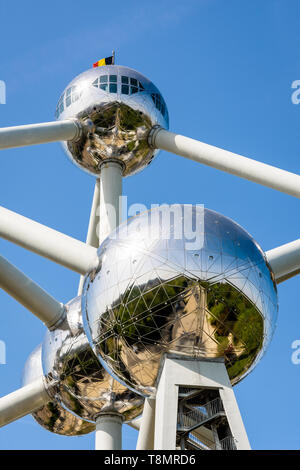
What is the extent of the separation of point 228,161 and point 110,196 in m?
2.88

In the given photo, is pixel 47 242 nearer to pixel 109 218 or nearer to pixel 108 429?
pixel 108 429

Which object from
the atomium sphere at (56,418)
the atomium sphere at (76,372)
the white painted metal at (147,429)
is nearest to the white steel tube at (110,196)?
the atomium sphere at (56,418)

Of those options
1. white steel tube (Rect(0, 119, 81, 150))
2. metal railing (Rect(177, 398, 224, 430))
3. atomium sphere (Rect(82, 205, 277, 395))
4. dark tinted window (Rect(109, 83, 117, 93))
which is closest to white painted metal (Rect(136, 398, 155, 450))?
atomium sphere (Rect(82, 205, 277, 395))

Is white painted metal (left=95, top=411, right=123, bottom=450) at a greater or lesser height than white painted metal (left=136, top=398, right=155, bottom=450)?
greater

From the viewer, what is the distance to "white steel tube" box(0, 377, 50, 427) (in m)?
11.1

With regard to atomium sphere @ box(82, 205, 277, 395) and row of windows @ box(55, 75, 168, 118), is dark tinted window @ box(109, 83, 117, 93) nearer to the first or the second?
row of windows @ box(55, 75, 168, 118)

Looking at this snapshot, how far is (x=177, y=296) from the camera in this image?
789cm

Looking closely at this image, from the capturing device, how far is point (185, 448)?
7.73 m

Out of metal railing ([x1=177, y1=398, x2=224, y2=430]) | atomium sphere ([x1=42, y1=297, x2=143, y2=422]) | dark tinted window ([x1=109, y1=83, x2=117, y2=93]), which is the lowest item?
metal railing ([x1=177, y1=398, x2=224, y2=430])

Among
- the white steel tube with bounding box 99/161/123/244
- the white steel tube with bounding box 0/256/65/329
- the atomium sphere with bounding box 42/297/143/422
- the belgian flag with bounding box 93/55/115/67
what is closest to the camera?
the white steel tube with bounding box 0/256/65/329

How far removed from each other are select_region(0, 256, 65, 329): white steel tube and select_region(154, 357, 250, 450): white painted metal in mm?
2663

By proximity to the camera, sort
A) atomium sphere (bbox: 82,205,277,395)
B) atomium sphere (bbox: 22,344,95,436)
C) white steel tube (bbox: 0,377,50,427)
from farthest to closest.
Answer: atomium sphere (bbox: 22,344,95,436), white steel tube (bbox: 0,377,50,427), atomium sphere (bbox: 82,205,277,395)

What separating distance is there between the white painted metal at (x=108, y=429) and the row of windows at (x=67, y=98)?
6027mm

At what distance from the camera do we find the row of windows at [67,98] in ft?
48.6
